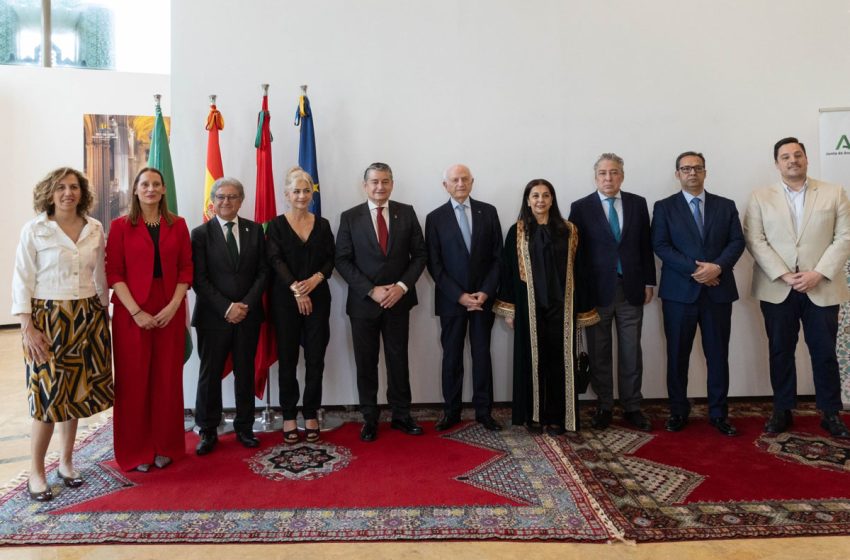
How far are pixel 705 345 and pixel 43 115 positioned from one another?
27.1ft

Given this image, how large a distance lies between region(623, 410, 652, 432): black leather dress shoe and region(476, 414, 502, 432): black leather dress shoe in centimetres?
93

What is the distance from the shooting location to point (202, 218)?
4070 millimetres

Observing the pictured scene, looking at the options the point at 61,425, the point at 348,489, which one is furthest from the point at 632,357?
the point at 61,425

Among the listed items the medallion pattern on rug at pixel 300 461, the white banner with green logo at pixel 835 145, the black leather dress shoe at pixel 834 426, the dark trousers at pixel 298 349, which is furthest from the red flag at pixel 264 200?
the white banner with green logo at pixel 835 145

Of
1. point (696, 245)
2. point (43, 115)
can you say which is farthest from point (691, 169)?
point (43, 115)

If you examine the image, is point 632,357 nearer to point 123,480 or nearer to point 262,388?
point 262,388

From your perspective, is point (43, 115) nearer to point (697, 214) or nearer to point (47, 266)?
point (47, 266)

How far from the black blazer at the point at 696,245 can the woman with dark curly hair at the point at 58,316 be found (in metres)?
3.47

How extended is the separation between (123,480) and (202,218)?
1959mm

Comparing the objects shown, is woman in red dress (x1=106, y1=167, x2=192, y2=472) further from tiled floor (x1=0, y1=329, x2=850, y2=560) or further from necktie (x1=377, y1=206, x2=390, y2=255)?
necktie (x1=377, y1=206, x2=390, y2=255)

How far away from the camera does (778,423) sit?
356 centimetres

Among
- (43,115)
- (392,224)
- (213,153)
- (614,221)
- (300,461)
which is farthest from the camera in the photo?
(43,115)

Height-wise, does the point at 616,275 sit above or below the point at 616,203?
below

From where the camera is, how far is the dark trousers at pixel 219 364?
327 centimetres
